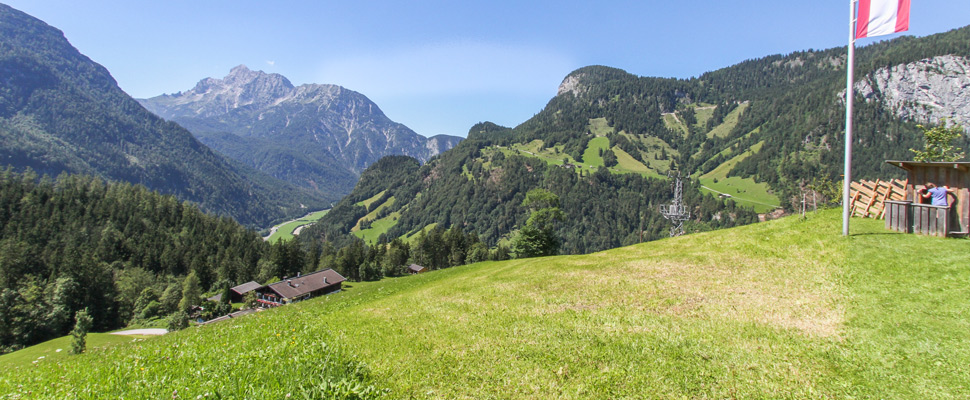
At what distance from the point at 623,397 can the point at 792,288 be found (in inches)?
386

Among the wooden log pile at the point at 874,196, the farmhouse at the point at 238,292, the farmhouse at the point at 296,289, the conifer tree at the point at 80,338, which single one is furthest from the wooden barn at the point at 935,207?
the farmhouse at the point at 238,292

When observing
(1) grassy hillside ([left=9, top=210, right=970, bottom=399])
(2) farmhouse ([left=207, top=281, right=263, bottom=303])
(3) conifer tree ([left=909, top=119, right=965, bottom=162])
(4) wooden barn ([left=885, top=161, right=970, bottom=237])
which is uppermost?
(3) conifer tree ([left=909, top=119, right=965, bottom=162])

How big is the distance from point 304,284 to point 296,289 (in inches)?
89.6

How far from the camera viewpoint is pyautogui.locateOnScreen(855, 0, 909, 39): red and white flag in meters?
16.7

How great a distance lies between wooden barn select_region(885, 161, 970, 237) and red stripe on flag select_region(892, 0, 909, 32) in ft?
18.1

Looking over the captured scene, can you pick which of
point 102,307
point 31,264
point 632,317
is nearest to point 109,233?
point 31,264

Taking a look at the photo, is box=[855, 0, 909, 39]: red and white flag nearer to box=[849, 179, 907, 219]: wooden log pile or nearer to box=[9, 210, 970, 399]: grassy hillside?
box=[9, 210, 970, 399]: grassy hillside

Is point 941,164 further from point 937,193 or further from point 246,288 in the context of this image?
point 246,288

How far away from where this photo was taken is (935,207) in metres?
16.7

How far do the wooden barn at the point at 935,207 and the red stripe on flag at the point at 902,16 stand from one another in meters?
5.53

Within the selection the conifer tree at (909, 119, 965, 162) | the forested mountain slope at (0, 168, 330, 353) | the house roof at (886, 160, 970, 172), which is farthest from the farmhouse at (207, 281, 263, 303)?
the conifer tree at (909, 119, 965, 162)

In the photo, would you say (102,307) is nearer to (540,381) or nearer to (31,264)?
(31,264)

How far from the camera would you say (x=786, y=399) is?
740cm

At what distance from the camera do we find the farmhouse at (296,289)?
285 ft
